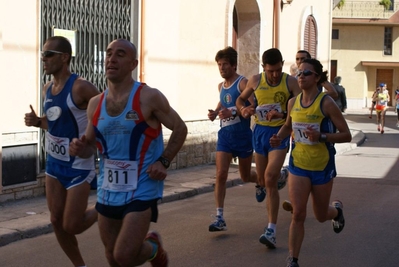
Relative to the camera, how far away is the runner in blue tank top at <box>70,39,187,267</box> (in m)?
4.95

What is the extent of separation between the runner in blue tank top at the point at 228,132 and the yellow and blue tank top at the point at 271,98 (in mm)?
320

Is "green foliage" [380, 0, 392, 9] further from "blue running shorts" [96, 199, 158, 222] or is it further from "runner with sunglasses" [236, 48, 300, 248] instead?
"blue running shorts" [96, 199, 158, 222]

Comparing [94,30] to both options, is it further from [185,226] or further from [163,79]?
[185,226]

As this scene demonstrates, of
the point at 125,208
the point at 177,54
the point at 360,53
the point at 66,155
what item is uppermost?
the point at 360,53

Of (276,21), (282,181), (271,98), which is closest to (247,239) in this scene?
(282,181)

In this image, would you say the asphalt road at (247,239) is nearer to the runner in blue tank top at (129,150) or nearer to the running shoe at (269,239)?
the running shoe at (269,239)

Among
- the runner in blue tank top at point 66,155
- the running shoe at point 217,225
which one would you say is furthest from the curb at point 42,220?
the runner in blue tank top at point 66,155

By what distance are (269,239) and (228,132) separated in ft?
5.10

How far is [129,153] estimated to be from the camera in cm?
499

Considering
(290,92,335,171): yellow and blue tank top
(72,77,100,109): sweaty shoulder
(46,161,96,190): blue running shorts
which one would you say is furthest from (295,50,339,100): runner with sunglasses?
(46,161,96,190): blue running shorts

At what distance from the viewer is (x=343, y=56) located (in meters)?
54.4

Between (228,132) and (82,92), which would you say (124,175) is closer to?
(82,92)

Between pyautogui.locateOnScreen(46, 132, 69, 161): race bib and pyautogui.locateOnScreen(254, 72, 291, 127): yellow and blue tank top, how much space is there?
117 inches

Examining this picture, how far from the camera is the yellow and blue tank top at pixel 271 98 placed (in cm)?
827
